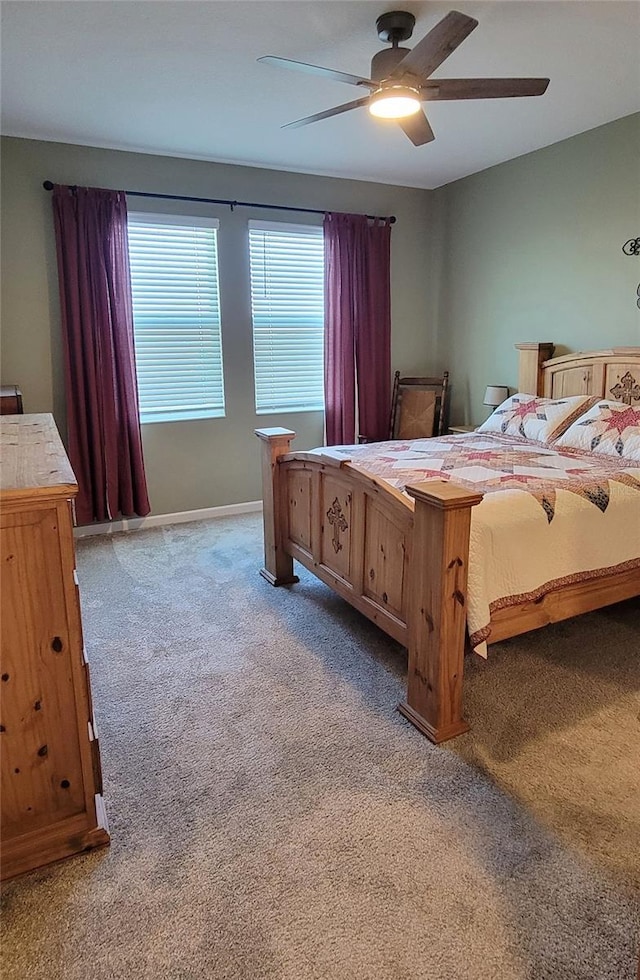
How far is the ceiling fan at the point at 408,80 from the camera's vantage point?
2.13 meters

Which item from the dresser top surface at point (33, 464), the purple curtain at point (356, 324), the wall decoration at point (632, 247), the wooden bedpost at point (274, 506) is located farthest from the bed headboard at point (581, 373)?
the dresser top surface at point (33, 464)

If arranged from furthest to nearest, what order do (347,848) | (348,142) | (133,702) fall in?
(348,142)
(133,702)
(347,848)

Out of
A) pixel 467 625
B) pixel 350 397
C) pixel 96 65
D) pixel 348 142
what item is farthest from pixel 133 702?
pixel 348 142

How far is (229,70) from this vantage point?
2785 millimetres

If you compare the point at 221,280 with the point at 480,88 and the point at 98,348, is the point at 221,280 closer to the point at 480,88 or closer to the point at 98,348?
the point at 98,348

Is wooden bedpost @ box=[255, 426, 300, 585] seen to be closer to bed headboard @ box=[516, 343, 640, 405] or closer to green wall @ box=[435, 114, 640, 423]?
bed headboard @ box=[516, 343, 640, 405]

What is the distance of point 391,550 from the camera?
7.72 ft

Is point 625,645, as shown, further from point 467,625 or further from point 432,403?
point 432,403

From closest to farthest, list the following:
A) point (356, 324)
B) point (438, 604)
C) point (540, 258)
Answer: point (438, 604) < point (540, 258) < point (356, 324)

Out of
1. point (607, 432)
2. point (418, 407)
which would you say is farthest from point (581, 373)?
point (418, 407)

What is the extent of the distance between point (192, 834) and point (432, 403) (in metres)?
3.88

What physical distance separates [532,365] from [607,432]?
120 cm

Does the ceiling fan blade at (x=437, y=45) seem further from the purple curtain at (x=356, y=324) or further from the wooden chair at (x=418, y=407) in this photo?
the wooden chair at (x=418, y=407)

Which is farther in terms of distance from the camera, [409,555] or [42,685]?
[409,555]
